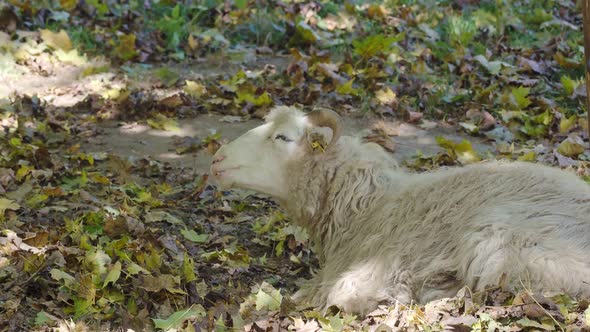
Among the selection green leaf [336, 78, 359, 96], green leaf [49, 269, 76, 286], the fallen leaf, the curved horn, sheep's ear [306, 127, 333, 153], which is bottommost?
the fallen leaf

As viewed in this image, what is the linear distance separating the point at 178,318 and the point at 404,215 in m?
1.36

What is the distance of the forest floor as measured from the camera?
452cm

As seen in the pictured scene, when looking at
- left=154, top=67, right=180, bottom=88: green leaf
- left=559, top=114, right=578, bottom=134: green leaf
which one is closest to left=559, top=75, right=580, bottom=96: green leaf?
left=559, top=114, right=578, bottom=134: green leaf

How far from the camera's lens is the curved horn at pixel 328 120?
16.7 feet

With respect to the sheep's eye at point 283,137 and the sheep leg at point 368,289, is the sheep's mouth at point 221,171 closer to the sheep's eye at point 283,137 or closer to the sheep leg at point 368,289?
the sheep's eye at point 283,137

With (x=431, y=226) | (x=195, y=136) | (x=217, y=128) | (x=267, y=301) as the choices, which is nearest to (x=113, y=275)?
(x=267, y=301)

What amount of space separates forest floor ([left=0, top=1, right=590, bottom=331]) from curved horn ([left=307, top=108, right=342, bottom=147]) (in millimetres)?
940

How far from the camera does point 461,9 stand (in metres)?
11.4

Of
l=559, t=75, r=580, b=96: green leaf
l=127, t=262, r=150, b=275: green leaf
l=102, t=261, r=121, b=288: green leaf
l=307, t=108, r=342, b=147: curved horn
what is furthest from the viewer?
l=559, t=75, r=580, b=96: green leaf

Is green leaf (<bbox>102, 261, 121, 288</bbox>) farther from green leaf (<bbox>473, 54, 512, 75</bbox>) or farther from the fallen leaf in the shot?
green leaf (<bbox>473, 54, 512, 75</bbox>)

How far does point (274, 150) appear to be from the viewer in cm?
516

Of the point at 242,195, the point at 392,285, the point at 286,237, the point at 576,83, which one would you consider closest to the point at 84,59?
the point at 242,195

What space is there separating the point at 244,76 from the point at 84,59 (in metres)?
1.63

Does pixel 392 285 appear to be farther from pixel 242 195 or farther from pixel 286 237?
pixel 242 195
